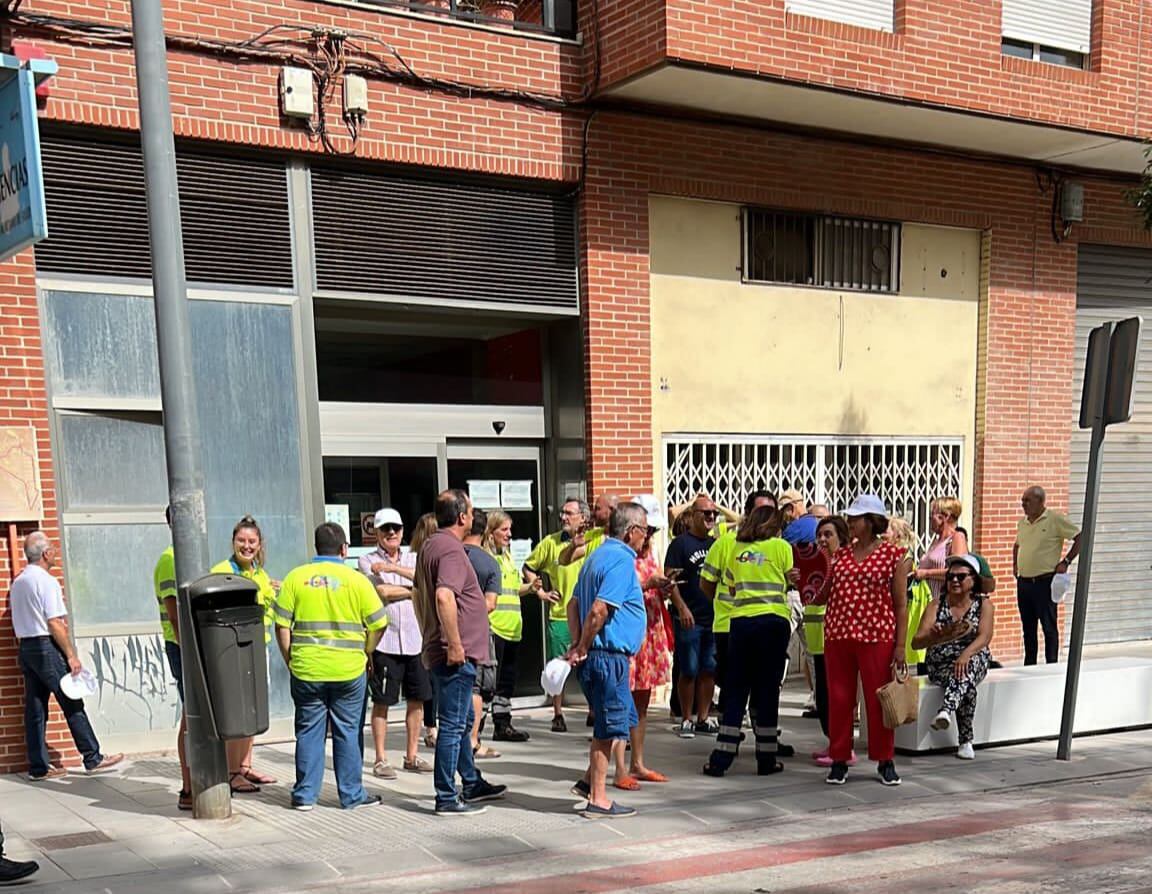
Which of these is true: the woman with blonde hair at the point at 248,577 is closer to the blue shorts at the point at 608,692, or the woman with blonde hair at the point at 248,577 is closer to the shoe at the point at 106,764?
the shoe at the point at 106,764

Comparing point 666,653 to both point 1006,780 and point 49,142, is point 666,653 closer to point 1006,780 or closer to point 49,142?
point 1006,780

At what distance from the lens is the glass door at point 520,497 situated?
34.0ft

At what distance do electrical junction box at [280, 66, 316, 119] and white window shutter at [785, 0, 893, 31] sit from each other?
14.5 ft

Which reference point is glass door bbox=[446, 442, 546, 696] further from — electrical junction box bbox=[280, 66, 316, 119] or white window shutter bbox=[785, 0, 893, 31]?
white window shutter bbox=[785, 0, 893, 31]

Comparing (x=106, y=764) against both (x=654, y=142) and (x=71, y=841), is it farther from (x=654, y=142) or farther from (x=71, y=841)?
(x=654, y=142)

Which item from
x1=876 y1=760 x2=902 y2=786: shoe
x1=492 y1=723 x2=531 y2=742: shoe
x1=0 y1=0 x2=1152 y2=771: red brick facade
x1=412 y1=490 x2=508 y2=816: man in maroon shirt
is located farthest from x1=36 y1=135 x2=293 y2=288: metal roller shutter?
x1=876 y1=760 x2=902 y2=786: shoe

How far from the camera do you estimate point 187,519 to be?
6.52 m

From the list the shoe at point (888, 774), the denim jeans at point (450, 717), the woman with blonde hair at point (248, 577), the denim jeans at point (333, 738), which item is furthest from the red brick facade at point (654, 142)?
the shoe at point (888, 774)

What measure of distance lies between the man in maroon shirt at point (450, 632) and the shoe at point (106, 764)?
2.68 m

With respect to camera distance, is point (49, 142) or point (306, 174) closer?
point (49, 142)

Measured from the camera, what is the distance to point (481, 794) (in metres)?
7.10

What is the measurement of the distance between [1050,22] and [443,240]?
6.86 m

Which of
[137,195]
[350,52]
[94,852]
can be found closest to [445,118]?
[350,52]

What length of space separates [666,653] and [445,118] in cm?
477
